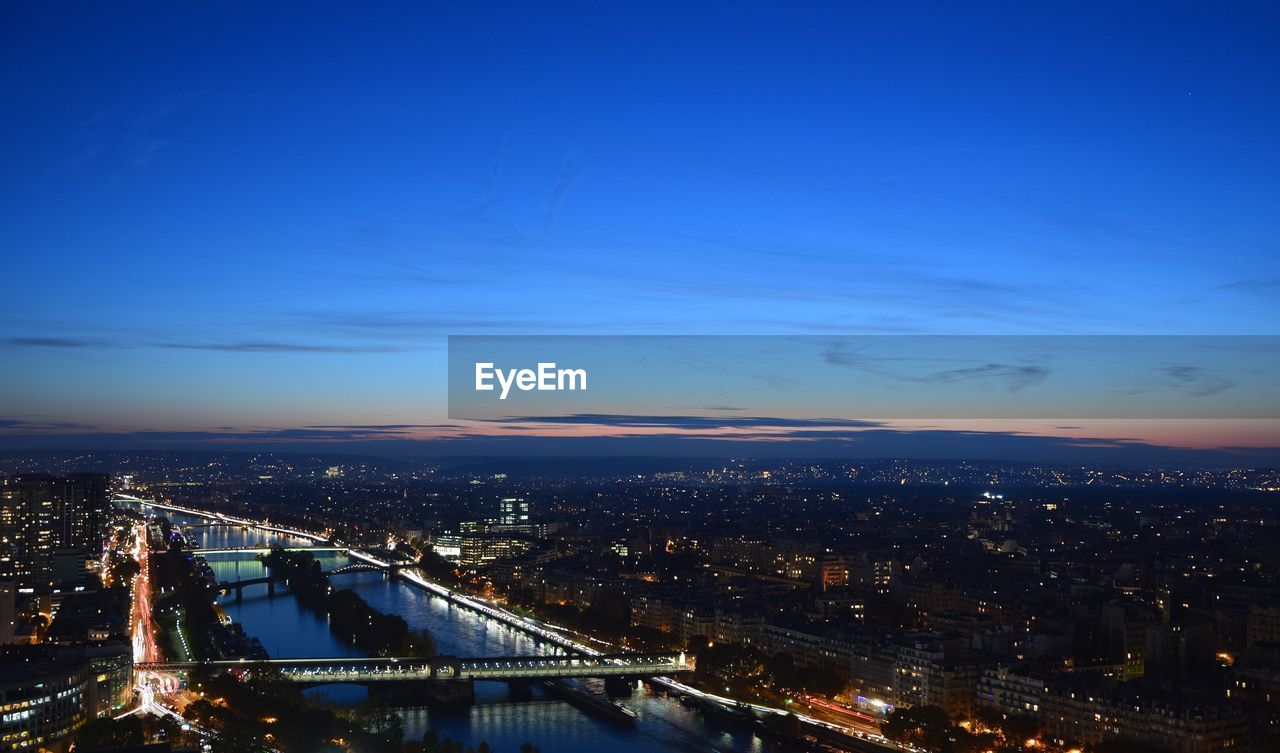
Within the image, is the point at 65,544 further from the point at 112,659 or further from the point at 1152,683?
the point at 1152,683

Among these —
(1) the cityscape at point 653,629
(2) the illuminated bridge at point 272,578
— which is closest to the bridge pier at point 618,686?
(1) the cityscape at point 653,629

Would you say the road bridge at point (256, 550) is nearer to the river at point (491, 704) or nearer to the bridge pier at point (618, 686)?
the river at point (491, 704)

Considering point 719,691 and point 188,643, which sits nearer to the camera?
point 719,691

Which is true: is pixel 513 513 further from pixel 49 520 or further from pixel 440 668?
pixel 440 668

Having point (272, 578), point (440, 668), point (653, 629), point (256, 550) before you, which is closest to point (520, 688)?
point (440, 668)

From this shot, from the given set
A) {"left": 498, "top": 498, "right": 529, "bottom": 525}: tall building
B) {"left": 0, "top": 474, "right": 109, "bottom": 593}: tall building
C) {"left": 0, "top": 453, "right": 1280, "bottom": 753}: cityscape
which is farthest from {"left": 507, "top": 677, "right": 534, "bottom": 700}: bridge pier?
{"left": 498, "top": 498, "right": 529, "bottom": 525}: tall building

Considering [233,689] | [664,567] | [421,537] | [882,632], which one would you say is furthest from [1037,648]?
[421,537]
